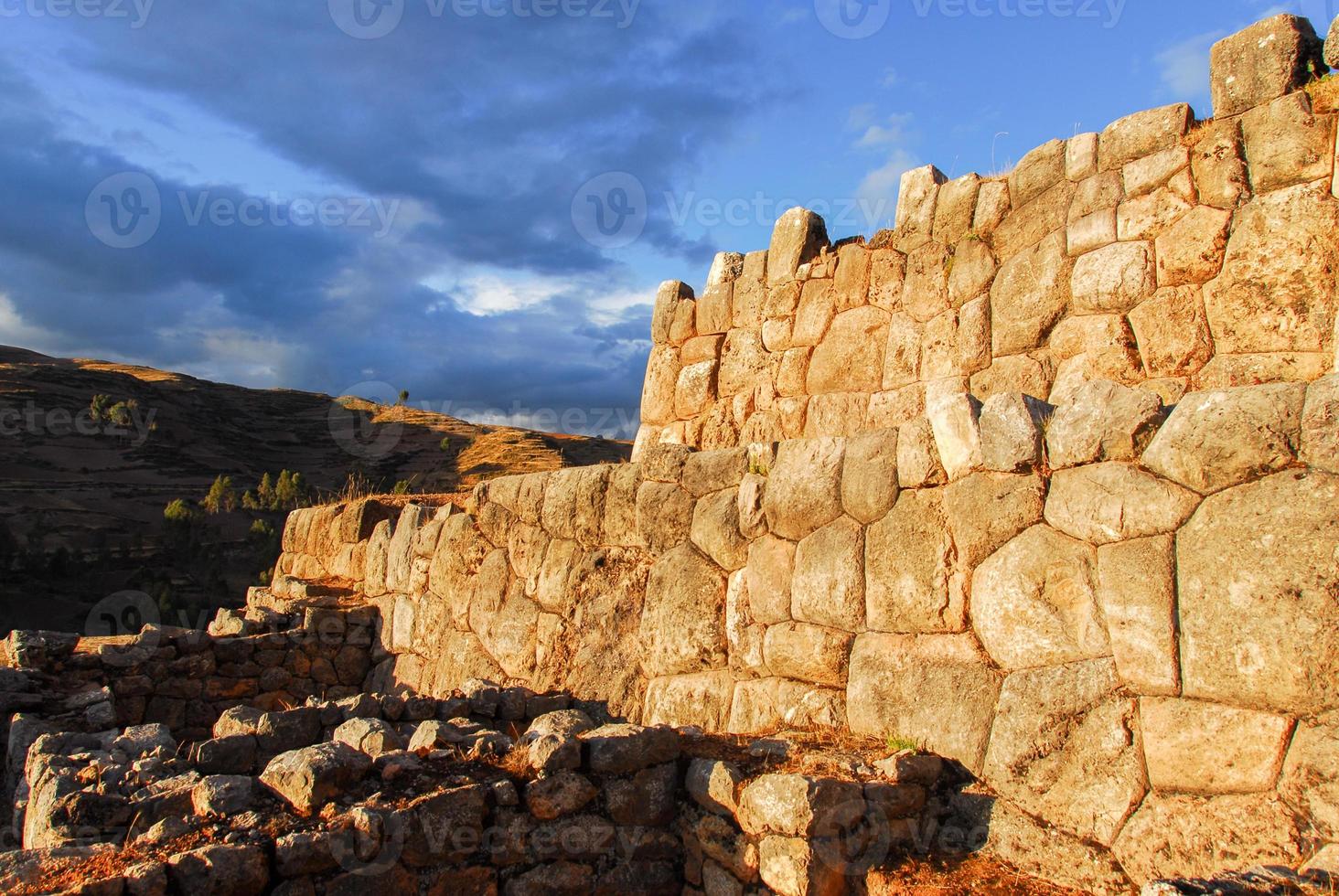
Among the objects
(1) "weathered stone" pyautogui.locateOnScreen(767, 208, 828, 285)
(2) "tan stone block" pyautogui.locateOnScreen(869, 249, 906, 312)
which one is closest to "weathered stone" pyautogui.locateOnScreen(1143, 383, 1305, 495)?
(2) "tan stone block" pyautogui.locateOnScreen(869, 249, 906, 312)

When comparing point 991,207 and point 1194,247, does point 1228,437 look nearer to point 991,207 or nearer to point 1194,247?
point 1194,247

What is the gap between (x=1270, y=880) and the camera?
9.11 ft

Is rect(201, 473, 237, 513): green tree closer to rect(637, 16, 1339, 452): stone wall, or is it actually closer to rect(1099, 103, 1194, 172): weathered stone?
rect(637, 16, 1339, 452): stone wall

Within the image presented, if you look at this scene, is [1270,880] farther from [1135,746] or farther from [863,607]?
[863,607]

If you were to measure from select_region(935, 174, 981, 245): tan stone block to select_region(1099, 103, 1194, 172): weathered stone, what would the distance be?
40.3 inches

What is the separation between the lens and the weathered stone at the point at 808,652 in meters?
4.80

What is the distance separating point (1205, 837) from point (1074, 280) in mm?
3763

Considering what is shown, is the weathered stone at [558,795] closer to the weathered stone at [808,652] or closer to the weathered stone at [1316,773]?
the weathered stone at [808,652]

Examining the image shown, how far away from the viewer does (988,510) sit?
4.23 metres

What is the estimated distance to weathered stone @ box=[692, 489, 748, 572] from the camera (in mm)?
5555

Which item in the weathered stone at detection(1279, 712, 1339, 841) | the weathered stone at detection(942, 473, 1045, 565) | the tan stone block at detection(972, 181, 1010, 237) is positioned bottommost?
the weathered stone at detection(1279, 712, 1339, 841)

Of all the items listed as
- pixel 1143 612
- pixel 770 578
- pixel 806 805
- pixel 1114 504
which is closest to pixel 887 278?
pixel 770 578

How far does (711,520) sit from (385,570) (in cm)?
508

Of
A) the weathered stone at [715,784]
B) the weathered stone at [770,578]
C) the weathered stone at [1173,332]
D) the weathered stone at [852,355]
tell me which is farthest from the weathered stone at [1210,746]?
the weathered stone at [852,355]
